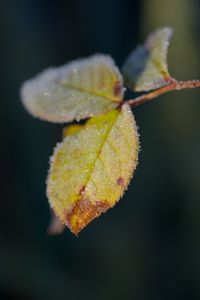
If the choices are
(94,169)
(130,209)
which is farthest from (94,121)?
(130,209)

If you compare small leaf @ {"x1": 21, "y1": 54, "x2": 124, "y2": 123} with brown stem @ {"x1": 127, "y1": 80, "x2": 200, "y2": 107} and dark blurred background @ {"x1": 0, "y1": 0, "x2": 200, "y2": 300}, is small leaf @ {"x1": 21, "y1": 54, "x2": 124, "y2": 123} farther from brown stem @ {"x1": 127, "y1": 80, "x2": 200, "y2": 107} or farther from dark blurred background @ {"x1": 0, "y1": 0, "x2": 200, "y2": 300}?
dark blurred background @ {"x1": 0, "y1": 0, "x2": 200, "y2": 300}

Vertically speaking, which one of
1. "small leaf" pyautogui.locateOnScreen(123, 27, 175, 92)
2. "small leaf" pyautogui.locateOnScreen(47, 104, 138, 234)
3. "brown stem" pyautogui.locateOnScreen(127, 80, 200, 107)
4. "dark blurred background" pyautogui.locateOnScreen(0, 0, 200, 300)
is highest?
"small leaf" pyautogui.locateOnScreen(123, 27, 175, 92)

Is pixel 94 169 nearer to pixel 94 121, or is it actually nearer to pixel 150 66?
pixel 94 121

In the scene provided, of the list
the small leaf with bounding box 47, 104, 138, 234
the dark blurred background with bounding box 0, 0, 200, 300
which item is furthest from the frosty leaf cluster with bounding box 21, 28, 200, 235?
the dark blurred background with bounding box 0, 0, 200, 300

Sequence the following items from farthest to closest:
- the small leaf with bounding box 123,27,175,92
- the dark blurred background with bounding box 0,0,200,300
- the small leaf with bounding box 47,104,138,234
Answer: the dark blurred background with bounding box 0,0,200,300 → the small leaf with bounding box 123,27,175,92 → the small leaf with bounding box 47,104,138,234

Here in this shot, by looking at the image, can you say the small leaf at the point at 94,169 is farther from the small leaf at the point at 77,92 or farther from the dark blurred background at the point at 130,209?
the dark blurred background at the point at 130,209
